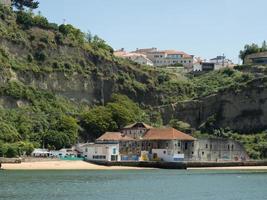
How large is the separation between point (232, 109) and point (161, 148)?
25446 mm

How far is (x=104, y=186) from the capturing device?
53094 mm

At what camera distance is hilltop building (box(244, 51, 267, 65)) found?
428 feet

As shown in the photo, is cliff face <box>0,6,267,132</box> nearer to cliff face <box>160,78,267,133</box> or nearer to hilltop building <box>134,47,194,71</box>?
cliff face <box>160,78,267,133</box>

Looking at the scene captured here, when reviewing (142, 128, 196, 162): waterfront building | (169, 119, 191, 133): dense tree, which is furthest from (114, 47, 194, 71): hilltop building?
(142, 128, 196, 162): waterfront building

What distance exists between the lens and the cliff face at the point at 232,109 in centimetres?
10938

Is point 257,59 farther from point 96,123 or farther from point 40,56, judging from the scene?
point 40,56

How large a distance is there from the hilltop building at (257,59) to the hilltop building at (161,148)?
123 ft

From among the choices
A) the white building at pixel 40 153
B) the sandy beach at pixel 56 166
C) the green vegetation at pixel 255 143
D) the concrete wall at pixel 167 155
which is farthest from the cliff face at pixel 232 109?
the white building at pixel 40 153

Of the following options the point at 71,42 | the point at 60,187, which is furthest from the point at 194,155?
the point at 60,187

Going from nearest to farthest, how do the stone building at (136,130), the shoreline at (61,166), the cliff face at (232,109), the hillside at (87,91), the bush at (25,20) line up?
the shoreline at (61,166) < the stone building at (136,130) < the hillside at (87,91) < the cliff face at (232,109) < the bush at (25,20)

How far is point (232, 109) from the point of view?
112500mm

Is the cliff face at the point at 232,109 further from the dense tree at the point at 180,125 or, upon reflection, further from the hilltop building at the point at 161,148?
the hilltop building at the point at 161,148

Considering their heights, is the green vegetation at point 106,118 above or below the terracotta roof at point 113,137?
above

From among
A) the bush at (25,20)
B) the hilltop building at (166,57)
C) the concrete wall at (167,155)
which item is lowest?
the concrete wall at (167,155)
